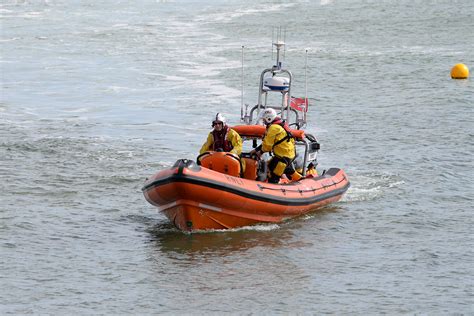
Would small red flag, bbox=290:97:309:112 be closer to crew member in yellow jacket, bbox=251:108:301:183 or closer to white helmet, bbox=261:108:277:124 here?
crew member in yellow jacket, bbox=251:108:301:183

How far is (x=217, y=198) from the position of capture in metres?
11.3

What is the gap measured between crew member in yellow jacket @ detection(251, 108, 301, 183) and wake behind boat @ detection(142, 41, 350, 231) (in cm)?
14

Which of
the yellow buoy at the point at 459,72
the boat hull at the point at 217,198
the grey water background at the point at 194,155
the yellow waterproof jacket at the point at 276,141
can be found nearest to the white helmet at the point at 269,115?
the yellow waterproof jacket at the point at 276,141

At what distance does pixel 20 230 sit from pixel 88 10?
3149 cm

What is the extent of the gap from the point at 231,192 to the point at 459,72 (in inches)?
525

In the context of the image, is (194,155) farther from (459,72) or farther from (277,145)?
(459,72)

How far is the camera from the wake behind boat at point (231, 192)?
1119cm

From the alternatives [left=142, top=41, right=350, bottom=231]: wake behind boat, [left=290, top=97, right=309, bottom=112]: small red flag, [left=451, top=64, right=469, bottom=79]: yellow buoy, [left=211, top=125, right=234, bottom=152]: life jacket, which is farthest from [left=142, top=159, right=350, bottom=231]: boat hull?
[left=451, top=64, right=469, bottom=79]: yellow buoy

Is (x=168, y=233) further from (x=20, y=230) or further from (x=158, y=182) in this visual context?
(x=20, y=230)

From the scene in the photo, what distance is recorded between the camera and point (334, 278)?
34.2ft

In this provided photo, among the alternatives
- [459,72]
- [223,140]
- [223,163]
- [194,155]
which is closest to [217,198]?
[223,163]

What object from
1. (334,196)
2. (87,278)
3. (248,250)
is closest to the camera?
(87,278)

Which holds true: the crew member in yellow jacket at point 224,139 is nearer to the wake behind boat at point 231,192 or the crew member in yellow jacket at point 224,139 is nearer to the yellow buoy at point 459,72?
the wake behind boat at point 231,192

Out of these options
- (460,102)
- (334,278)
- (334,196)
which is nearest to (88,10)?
(460,102)
